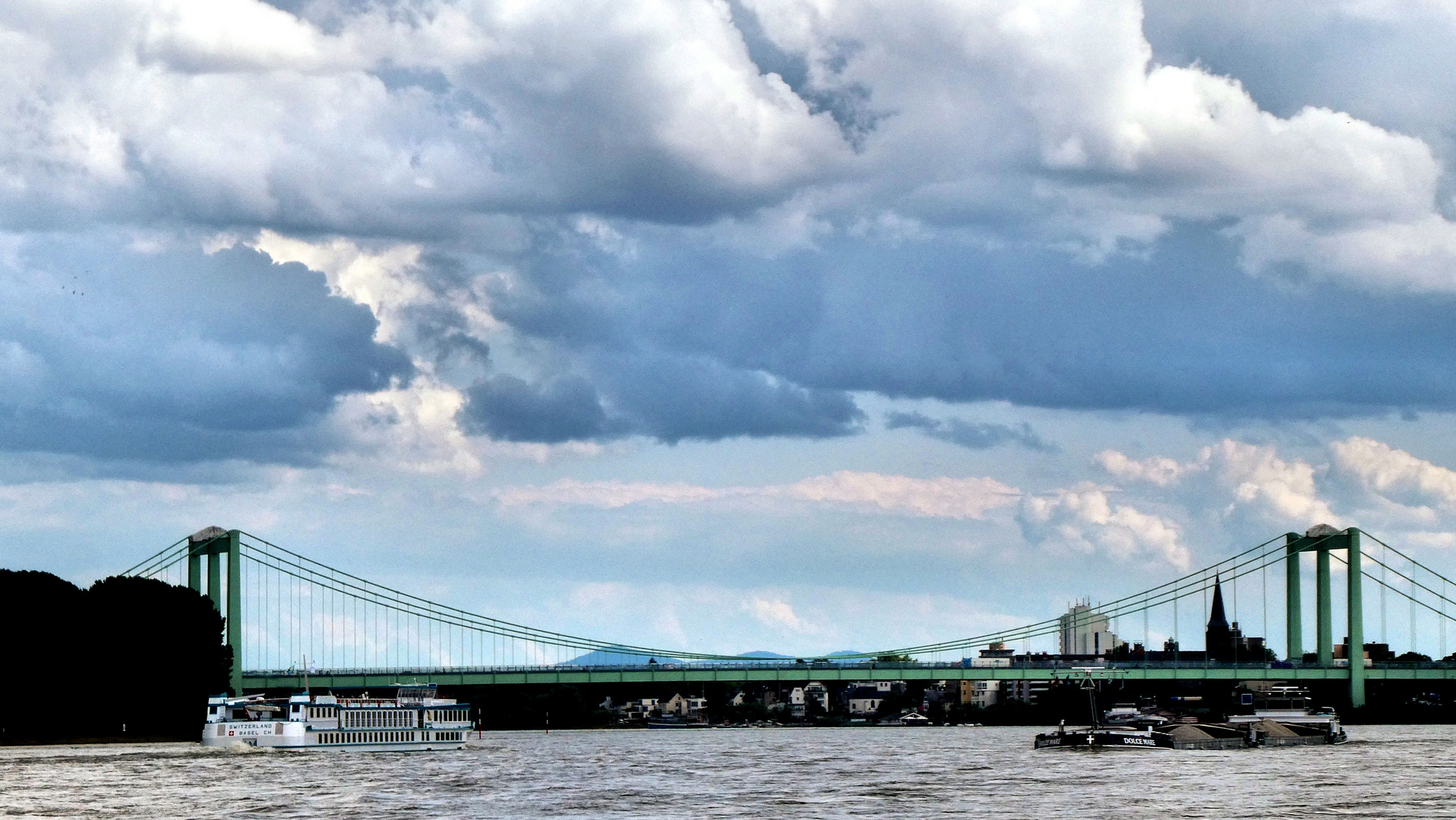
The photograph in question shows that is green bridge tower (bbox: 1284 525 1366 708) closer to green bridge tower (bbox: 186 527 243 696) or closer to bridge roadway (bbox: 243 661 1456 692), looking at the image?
bridge roadway (bbox: 243 661 1456 692)

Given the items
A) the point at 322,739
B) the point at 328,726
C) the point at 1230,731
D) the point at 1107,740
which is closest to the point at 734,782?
the point at 1107,740

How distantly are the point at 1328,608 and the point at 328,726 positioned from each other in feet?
A: 301

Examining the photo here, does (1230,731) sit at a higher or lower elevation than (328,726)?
lower

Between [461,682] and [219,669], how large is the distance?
2424 centimetres

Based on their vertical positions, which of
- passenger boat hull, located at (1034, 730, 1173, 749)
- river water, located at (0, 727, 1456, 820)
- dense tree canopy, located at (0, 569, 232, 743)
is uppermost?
dense tree canopy, located at (0, 569, 232, 743)

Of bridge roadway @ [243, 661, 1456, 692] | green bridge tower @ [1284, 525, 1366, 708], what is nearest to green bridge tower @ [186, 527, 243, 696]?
bridge roadway @ [243, 661, 1456, 692]

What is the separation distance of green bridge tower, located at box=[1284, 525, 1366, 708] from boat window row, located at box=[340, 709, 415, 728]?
273ft

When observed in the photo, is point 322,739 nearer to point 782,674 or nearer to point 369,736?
point 369,736

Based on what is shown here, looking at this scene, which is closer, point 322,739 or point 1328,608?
point 322,739

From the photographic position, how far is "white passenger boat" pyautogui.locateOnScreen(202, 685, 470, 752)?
13712 cm

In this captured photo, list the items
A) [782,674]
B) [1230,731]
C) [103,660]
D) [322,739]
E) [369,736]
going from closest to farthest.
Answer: [322,739], [369,736], [103,660], [1230,731], [782,674]

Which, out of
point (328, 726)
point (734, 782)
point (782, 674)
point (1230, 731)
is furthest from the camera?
point (782, 674)

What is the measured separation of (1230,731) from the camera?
14538cm

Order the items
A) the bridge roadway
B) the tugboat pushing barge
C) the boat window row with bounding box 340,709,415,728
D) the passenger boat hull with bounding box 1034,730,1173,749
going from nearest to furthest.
A: the passenger boat hull with bounding box 1034,730,1173,749
the tugboat pushing barge
the boat window row with bounding box 340,709,415,728
the bridge roadway
